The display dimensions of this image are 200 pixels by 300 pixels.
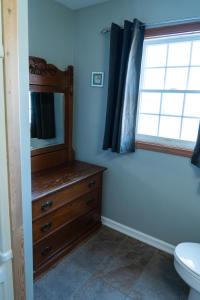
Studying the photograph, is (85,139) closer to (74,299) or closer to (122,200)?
(122,200)

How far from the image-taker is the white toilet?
4.67 feet

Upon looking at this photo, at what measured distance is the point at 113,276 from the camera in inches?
75.4

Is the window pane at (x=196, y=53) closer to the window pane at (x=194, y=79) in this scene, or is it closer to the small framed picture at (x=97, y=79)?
the window pane at (x=194, y=79)

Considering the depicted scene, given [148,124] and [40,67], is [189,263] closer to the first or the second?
[148,124]

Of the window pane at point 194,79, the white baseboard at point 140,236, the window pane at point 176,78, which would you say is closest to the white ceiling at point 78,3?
the window pane at point 176,78

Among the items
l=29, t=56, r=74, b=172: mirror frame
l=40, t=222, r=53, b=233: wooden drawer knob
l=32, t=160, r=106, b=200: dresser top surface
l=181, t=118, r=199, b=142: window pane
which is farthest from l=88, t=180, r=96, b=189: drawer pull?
l=181, t=118, r=199, b=142: window pane

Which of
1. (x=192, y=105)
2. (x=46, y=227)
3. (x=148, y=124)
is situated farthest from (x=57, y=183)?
(x=192, y=105)

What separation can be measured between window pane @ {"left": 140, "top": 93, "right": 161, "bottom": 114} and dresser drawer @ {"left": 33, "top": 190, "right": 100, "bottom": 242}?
1.03 metres

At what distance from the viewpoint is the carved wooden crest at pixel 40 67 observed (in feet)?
6.71

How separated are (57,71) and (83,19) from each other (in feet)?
2.12

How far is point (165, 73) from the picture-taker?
208 centimetres

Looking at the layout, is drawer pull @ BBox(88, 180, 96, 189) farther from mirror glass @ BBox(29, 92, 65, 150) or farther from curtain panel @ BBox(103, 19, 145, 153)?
mirror glass @ BBox(29, 92, 65, 150)

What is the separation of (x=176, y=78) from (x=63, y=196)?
1480mm

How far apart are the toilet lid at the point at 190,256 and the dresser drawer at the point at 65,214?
38.9 inches
